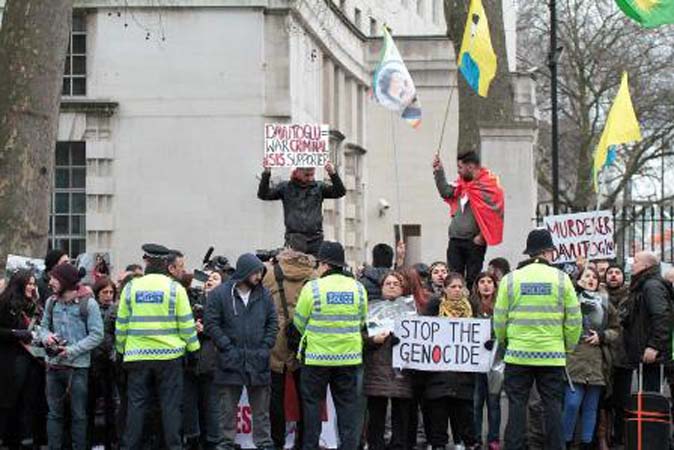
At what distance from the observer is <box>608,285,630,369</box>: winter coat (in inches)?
579

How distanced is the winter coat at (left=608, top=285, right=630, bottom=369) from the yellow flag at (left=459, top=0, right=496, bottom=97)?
13.8 ft

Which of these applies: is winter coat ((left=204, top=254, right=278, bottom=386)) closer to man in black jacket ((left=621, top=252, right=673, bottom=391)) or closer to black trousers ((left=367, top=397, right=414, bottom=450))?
black trousers ((left=367, top=397, right=414, bottom=450))

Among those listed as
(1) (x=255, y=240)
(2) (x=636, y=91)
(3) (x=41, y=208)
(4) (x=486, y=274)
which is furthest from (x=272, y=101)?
(2) (x=636, y=91)

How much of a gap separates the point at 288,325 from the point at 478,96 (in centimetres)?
983

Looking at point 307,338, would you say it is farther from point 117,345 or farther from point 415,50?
point 415,50

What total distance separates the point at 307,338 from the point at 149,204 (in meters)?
13.5

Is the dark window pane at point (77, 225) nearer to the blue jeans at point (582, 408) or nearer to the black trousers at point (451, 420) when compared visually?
the black trousers at point (451, 420)

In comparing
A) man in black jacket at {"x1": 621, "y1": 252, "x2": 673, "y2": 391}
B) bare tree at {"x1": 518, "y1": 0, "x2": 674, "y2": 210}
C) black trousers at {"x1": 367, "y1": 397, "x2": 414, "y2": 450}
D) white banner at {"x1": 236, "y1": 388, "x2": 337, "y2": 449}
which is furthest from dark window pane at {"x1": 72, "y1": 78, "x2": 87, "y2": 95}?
bare tree at {"x1": 518, "y1": 0, "x2": 674, "y2": 210}

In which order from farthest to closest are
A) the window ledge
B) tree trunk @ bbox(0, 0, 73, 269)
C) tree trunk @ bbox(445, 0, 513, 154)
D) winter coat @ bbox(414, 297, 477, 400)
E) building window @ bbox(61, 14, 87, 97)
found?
building window @ bbox(61, 14, 87, 97) → the window ledge → tree trunk @ bbox(445, 0, 513, 154) → tree trunk @ bbox(0, 0, 73, 269) → winter coat @ bbox(414, 297, 477, 400)

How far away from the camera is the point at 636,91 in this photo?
2143 inches

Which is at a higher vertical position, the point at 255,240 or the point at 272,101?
the point at 272,101

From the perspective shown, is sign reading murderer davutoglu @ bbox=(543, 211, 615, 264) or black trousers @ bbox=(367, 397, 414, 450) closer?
black trousers @ bbox=(367, 397, 414, 450)

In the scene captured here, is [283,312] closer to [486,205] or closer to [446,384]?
[446,384]

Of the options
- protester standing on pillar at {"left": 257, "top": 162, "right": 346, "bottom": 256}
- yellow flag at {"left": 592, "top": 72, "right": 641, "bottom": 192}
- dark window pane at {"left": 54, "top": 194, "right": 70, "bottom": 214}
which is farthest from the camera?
dark window pane at {"left": 54, "top": 194, "right": 70, "bottom": 214}
